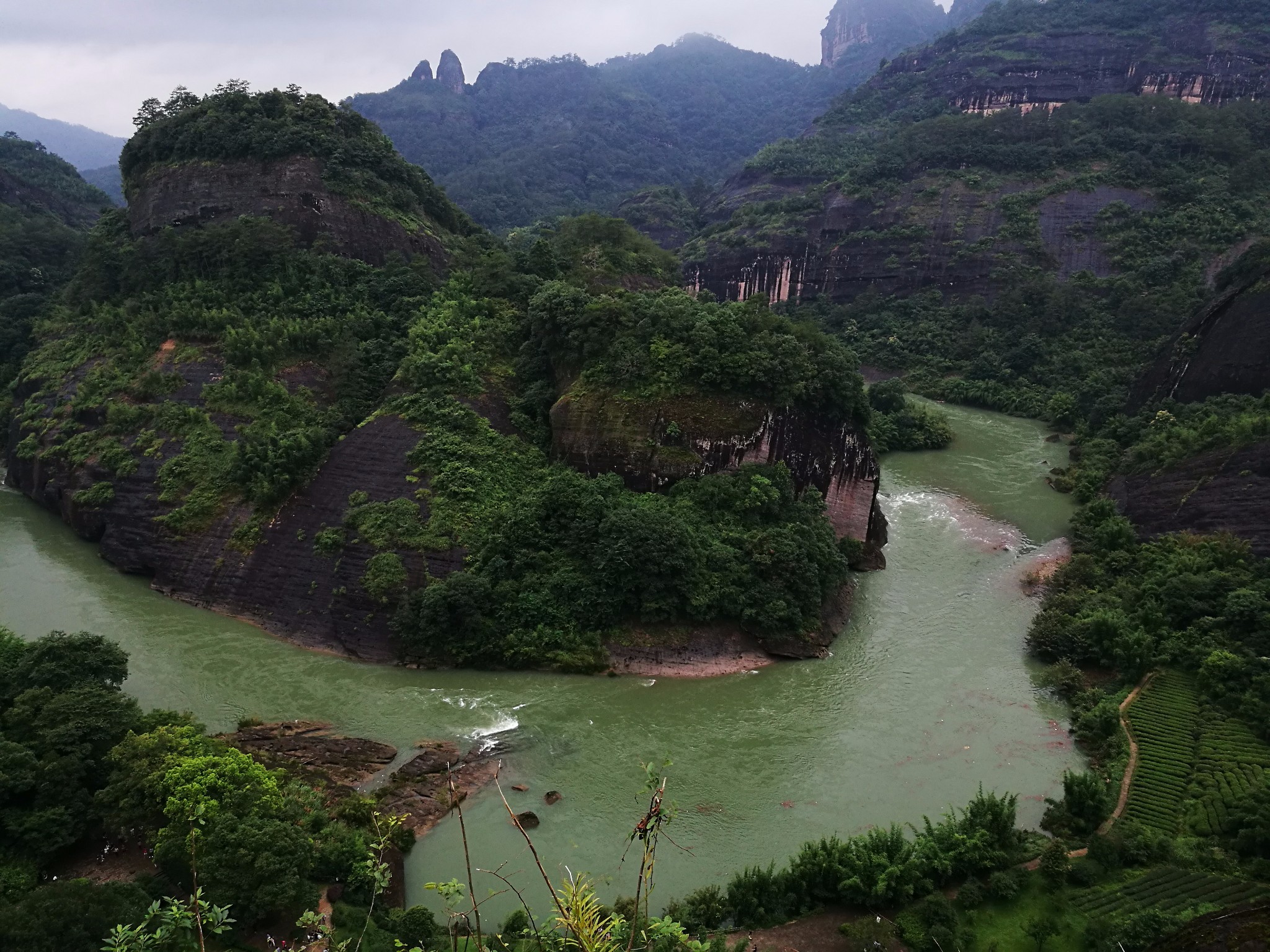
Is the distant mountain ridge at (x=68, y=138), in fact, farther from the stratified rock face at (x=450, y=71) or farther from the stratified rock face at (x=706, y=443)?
the stratified rock face at (x=706, y=443)

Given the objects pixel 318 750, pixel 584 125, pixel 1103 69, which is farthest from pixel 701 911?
pixel 584 125

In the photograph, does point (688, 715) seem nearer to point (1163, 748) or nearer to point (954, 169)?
point (1163, 748)

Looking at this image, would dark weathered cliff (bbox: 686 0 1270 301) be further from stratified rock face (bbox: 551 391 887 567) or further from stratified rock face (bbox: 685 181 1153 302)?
stratified rock face (bbox: 551 391 887 567)

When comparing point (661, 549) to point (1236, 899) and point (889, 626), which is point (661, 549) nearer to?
point (889, 626)

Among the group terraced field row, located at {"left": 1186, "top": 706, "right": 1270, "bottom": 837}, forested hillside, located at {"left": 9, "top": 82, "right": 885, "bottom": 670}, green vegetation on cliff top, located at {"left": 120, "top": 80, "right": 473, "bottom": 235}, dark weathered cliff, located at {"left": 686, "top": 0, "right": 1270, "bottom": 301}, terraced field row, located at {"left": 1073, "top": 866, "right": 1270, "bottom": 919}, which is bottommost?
terraced field row, located at {"left": 1073, "top": 866, "right": 1270, "bottom": 919}

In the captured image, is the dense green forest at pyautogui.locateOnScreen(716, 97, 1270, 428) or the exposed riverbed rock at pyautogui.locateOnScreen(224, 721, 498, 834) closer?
the exposed riverbed rock at pyautogui.locateOnScreen(224, 721, 498, 834)

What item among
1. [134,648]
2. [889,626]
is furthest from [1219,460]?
[134,648]

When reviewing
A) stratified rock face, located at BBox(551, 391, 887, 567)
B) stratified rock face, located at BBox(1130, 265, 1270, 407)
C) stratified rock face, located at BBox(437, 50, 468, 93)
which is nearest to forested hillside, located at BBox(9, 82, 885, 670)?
stratified rock face, located at BBox(551, 391, 887, 567)
